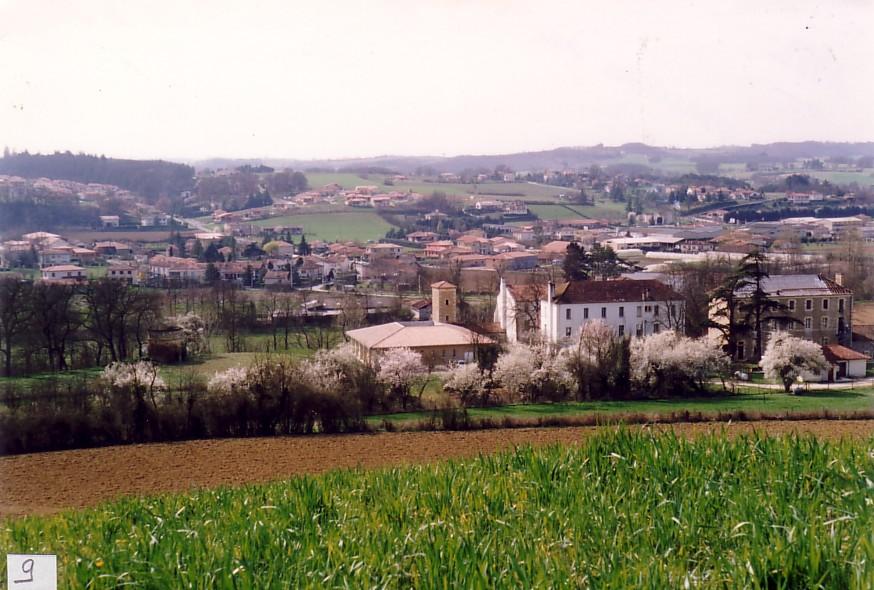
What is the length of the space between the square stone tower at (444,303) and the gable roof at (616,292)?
50.1 inches

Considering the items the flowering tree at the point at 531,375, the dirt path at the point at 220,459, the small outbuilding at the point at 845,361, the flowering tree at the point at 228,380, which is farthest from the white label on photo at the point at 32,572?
the small outbuilding at the point at 845,361

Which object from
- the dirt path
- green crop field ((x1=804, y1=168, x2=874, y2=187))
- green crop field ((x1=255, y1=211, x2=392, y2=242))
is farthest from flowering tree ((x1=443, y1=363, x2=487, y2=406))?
green crop field ((x1=804, y1=168, x2=874, y2=187))

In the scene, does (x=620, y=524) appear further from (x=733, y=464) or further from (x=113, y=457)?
(x=113, y=457)

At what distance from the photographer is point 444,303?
37.0 ft

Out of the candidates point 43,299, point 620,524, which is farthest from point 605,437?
point 43,299

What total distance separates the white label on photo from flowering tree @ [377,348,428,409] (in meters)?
7.08

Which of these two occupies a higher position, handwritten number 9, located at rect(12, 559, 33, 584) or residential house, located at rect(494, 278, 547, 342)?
handwritten number 9, located at rect(12, 559, 33, 584)

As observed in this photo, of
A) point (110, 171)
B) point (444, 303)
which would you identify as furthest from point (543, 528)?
point (110, 171)

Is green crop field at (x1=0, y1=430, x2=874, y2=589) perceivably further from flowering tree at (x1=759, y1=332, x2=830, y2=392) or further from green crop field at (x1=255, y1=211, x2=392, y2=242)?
green crop field at (x1=255, y1=211, x2=392, y2=242)

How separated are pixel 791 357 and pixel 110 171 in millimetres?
7995

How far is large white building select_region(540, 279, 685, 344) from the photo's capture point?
10.8m

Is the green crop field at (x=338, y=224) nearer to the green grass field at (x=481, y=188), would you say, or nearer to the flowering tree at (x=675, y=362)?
the green grass field at (x=481, y=188)

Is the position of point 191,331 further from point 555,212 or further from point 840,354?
point 840,354

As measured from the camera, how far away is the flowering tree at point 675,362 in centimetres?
1047
